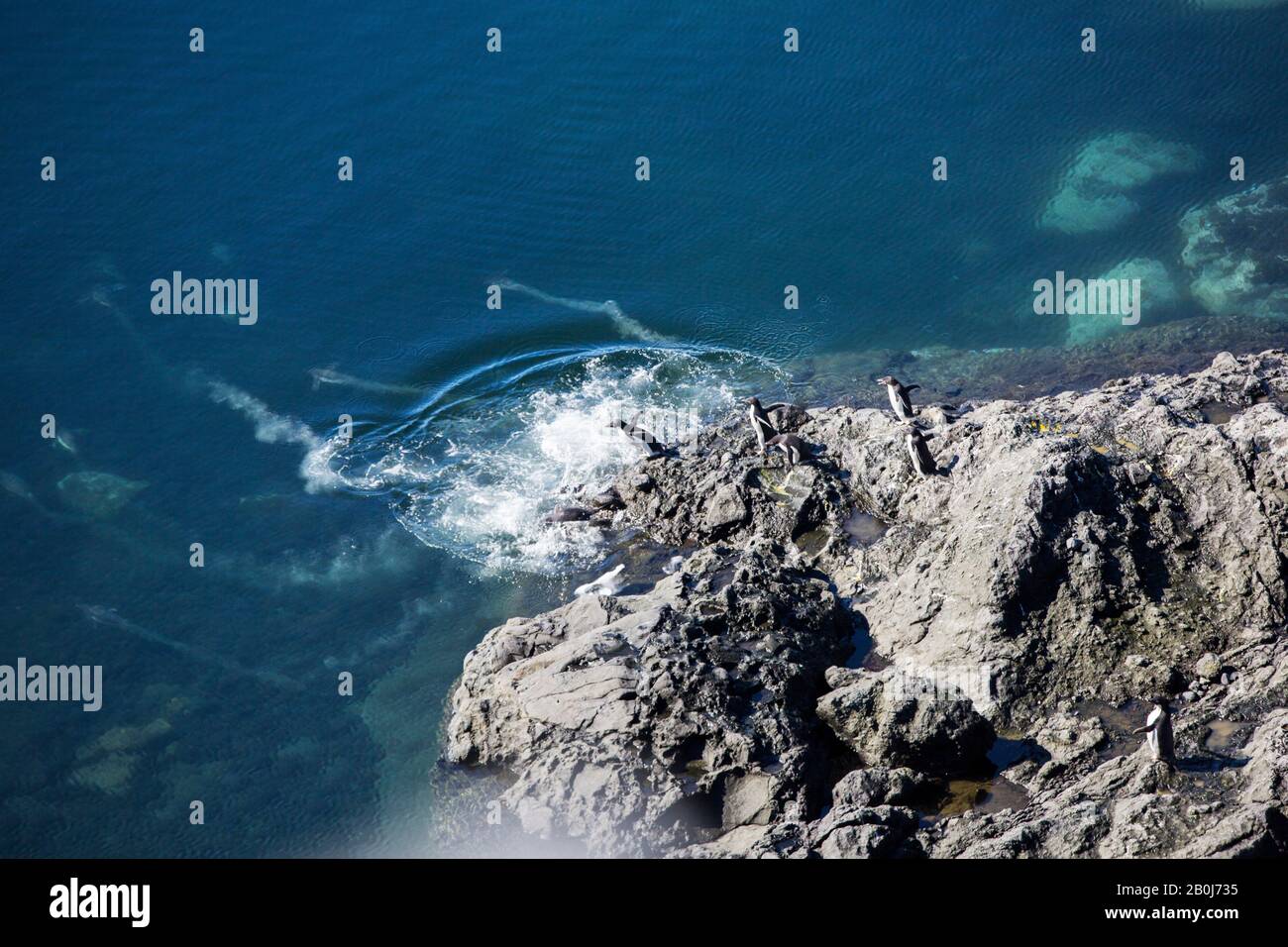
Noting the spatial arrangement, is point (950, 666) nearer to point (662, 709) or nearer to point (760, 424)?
point (662, 709)

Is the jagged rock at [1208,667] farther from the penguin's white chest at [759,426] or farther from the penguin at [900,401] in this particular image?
the penguin's white chest at [759,426]

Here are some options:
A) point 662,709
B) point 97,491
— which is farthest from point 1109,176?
point 97,491

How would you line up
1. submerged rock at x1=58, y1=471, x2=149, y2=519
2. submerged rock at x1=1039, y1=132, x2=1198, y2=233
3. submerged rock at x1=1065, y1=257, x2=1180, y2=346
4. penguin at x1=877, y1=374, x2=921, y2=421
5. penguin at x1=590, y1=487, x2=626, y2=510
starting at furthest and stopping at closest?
1. submerged rock at x1=1039, y1=132, x2=1198, y2=233
2. submerged rock at x1=1065, y1=257, x2=1180, y2=346
3. submerged rock at x1=58, y1=471, x2=149, y2=519
4. penguin at x1=590, y1=487, x2=626, y2=510
5. penguin at x1=877, y1=374, x2=921, y2=421

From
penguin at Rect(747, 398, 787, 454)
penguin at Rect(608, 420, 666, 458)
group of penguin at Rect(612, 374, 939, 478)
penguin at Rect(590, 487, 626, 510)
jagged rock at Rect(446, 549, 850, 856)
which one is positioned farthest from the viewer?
penguin at Rect(608, 420, 666, 458)

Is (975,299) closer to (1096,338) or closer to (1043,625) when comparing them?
(1096,338)

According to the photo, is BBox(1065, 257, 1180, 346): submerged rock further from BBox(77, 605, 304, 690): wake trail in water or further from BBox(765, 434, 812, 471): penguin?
BBox(77, 605, 304, 690): wake trail in water

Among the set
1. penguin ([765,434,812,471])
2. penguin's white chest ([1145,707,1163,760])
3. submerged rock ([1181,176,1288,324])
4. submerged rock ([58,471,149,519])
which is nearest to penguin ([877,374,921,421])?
penguin ([765,434,812,471])
